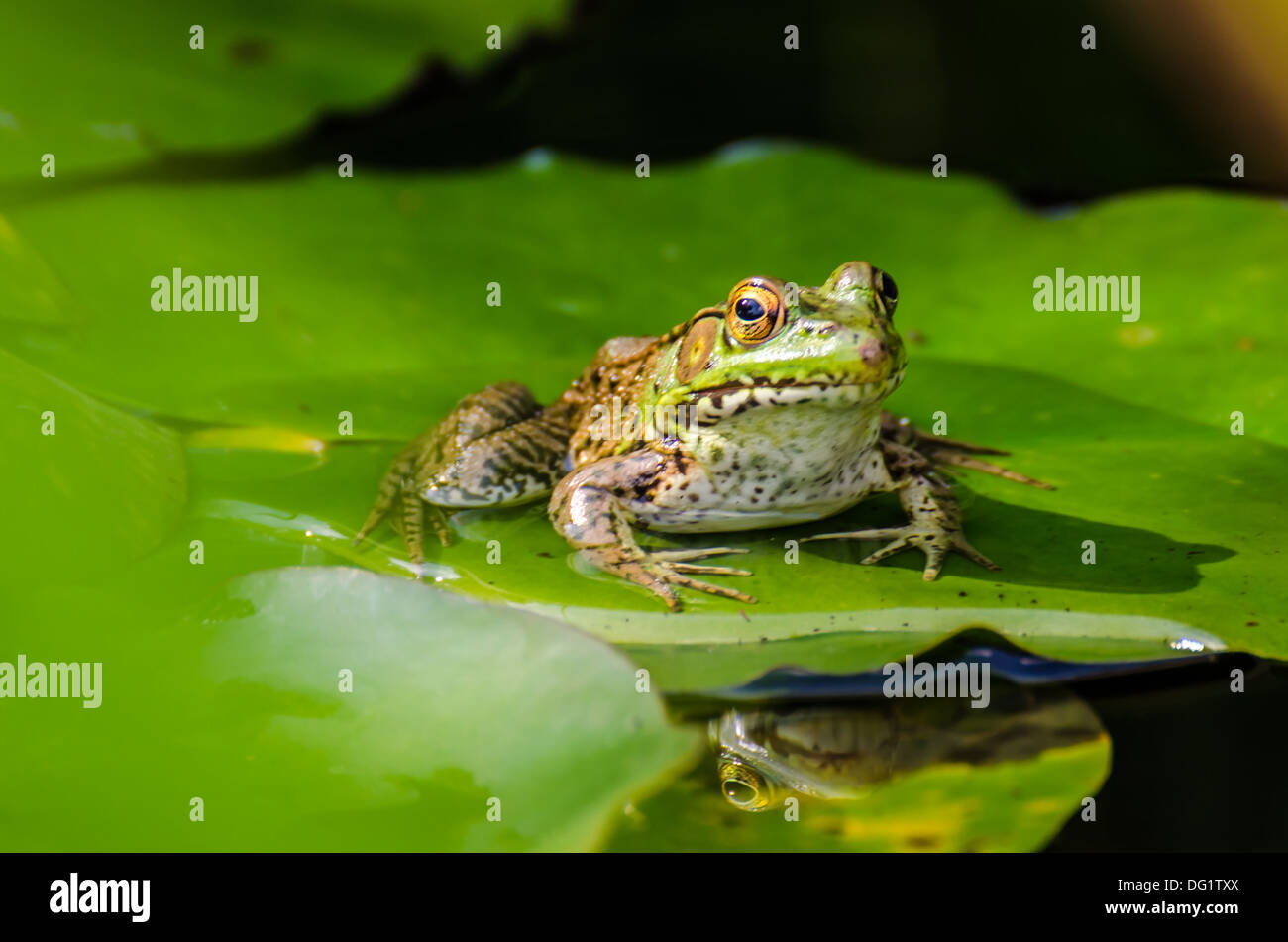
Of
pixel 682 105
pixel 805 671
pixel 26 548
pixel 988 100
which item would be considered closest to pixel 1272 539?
pixel 805 671

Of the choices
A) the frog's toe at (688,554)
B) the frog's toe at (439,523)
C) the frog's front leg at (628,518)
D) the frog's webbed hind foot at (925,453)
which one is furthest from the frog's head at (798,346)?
the frog's toe at (439,523)

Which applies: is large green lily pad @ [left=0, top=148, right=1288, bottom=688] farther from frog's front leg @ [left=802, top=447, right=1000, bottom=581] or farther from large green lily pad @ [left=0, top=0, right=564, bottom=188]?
large green lily pad @ [left=0, top=0, right=564, bottom=188]

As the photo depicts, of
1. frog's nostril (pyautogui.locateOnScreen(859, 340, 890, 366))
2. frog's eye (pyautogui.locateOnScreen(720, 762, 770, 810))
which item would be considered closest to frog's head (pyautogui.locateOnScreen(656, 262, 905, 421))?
frog's nostril (pyautogui.locateOnScreen(859, 340, 890, 366))

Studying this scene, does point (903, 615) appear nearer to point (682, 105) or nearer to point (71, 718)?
point (71, 718)

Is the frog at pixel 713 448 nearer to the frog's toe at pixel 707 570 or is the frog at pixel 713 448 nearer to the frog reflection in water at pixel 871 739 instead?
the frog's toe at pixel 707 570

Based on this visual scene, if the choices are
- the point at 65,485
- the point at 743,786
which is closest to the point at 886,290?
the point at 743,786

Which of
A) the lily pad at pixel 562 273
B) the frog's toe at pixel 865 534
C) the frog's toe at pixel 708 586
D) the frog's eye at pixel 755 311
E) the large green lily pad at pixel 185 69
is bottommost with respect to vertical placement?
the frog's toe at pixel 708 586

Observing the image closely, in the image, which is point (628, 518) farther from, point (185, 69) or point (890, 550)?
point (185, 69)
